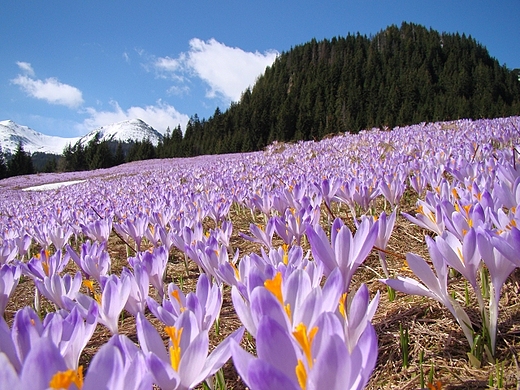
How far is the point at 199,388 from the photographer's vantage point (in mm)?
1033

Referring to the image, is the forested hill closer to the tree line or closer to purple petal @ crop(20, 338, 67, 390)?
the tree line

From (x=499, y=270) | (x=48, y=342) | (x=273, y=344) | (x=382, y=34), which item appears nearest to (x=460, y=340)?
(x=499, y=270)

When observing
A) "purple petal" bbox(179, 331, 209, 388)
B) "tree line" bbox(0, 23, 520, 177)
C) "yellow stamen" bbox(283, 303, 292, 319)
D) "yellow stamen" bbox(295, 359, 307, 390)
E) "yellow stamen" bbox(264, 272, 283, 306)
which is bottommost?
"purple petal" bbox(179, 331, 209, 388)

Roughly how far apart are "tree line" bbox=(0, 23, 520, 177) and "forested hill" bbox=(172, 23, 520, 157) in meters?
0.20

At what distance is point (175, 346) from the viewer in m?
0.63

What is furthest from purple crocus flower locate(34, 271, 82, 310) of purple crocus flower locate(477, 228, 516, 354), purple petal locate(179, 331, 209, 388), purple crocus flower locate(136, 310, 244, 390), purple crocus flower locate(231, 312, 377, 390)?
purple crocus flower locate(477, 228, 516, 354)

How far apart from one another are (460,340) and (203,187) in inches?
153

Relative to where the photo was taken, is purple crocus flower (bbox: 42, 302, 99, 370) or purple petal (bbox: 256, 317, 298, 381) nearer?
purple petal (bbox: 256, 317, 298, 381)

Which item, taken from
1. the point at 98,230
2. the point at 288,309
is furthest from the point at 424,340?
the point at 98,230

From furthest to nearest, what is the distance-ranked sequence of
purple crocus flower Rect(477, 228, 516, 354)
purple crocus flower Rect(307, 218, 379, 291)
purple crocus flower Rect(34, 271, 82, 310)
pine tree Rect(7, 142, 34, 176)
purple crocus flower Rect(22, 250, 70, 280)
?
pine tree Rect(7, 142, 34, 176), purple crocus flower Rect(22, 250, 70, 280), purple crocus flower Rect(34, 271, 82, 310), purple crocus flower Rect(307, 218, 379, 291), purple crocus flower Rect(477, 228, 516, 354)

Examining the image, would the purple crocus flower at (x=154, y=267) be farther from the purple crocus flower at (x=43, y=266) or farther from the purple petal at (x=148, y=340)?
the purple petal at (x=148, y=340)

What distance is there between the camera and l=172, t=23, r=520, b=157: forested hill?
190 ft

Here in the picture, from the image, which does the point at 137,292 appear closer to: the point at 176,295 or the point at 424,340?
the point at 176,295

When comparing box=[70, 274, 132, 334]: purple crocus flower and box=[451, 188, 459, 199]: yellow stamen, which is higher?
box=[451, 188, 459, 199]: yellow stamen
